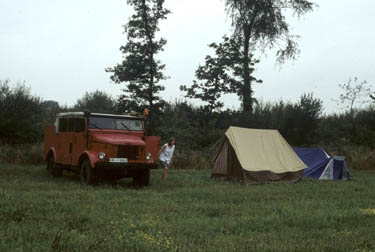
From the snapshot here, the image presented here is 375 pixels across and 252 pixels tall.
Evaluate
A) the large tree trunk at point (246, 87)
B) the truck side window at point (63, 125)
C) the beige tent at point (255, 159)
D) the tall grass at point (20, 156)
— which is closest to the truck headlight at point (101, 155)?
the truck side window at point (63, 125)

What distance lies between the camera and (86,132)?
12.5 meters

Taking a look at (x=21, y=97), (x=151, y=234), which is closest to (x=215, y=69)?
(x=21, y=97)

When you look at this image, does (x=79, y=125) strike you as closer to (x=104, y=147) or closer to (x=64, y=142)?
(x=64, y=142)

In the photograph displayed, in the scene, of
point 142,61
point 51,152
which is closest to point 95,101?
point 142,61

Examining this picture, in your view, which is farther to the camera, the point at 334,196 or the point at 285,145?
the point at 285,145

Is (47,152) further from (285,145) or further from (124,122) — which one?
(285,145)

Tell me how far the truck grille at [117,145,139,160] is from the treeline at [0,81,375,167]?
42.8 feet

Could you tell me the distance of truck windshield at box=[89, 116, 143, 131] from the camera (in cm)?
1279

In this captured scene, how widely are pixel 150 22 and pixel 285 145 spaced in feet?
49.6

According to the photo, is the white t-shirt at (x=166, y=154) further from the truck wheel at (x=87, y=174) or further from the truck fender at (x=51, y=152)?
the truck fender at (x=51, y=152)

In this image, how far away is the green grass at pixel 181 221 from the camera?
5.59 m

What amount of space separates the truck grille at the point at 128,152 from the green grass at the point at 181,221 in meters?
1.03

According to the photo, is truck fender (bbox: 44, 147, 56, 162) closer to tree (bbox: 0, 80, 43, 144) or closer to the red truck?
the red truck

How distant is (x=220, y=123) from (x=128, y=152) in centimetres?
1949
